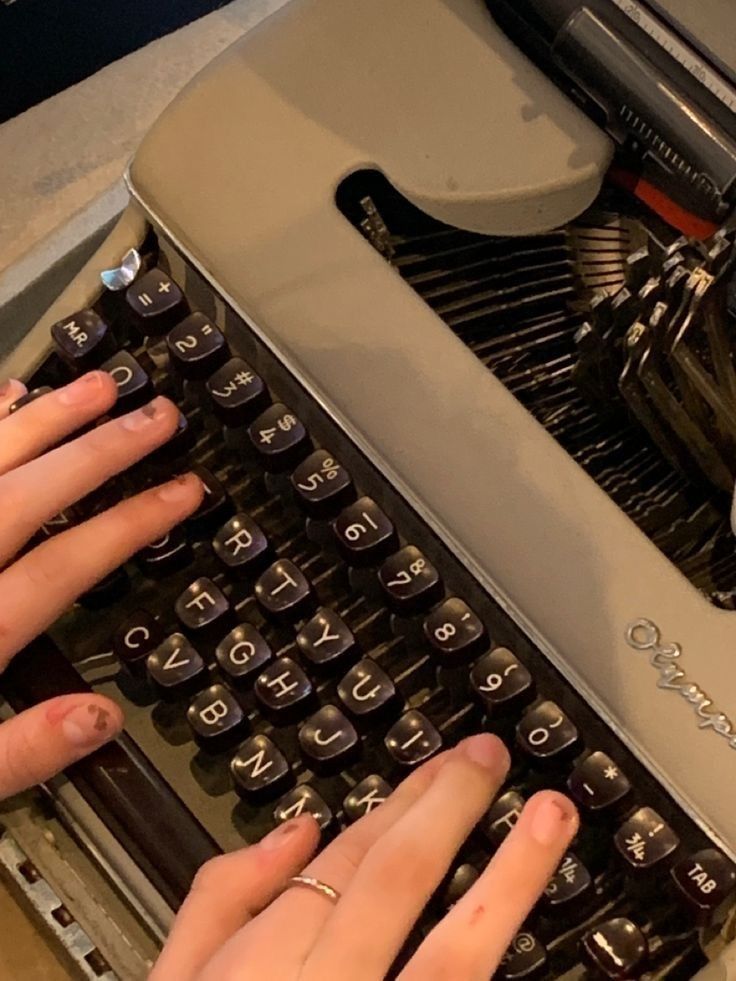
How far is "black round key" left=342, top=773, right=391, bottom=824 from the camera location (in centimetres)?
105

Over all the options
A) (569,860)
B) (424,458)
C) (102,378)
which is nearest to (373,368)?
(424,458)

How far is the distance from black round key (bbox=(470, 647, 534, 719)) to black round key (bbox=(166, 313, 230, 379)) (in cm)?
37

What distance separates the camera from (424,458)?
3.54 feet

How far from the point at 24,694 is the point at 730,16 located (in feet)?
2.93

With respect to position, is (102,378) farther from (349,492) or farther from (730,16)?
(730,16)

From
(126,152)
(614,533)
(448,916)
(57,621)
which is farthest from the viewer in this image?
(126,152)

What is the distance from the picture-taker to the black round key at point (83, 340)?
116 centimetres

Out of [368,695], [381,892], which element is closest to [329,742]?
[368,695]

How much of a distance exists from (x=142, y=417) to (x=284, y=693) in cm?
28

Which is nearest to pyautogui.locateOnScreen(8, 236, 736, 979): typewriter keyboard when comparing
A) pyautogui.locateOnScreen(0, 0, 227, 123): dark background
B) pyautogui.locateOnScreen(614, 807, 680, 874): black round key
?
pyautogui.locateOnScreen(614, 807, 680, 874): black round key

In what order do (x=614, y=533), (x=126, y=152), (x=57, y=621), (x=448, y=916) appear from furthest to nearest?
(x=126, y=152) < (x=57, y=621) < (x=614, y=533) < (x=448, y=916)

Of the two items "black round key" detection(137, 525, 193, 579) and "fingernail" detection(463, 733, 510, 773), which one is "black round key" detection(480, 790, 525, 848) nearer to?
"fingernail" detection(463, 733, 510, 773)

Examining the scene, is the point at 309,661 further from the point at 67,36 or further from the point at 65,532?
the point at 67,36

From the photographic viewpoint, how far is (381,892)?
93 centimetres
